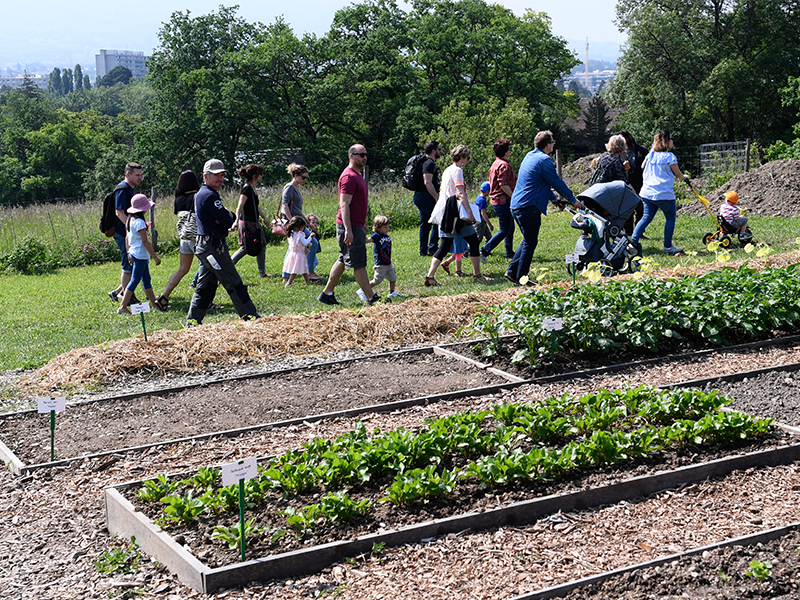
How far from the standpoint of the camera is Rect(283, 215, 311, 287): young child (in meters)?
11.3

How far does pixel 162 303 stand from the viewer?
10281 mm

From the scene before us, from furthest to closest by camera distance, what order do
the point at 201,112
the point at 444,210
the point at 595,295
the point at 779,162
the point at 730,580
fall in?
the point at 201,112 < the point at 779,162 < the point at 444,210 < the point at 595,295 < the point at 730,580

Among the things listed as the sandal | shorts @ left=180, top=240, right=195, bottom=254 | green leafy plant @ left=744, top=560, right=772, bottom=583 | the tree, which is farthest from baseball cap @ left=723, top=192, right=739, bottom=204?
the tree

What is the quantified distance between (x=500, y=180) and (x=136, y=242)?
482cm

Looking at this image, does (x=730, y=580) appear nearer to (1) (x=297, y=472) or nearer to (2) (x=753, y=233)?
(1) (x=297, y=472)

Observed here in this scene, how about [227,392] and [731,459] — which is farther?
[227,392]

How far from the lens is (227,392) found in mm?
6629

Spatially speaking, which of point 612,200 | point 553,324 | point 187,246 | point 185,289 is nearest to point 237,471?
point 553,324

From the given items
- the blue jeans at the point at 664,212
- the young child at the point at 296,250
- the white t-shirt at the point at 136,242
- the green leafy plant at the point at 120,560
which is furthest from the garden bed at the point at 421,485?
the blue jeans at the point at 664,212

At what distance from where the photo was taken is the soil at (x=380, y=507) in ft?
12.6

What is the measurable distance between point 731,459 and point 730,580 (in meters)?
1.27

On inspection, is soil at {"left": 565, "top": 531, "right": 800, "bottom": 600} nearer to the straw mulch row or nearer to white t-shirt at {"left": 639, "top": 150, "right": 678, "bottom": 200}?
the straw mulch row

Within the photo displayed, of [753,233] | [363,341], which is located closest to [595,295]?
[363,341]

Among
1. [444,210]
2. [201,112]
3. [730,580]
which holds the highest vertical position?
[201,112]
